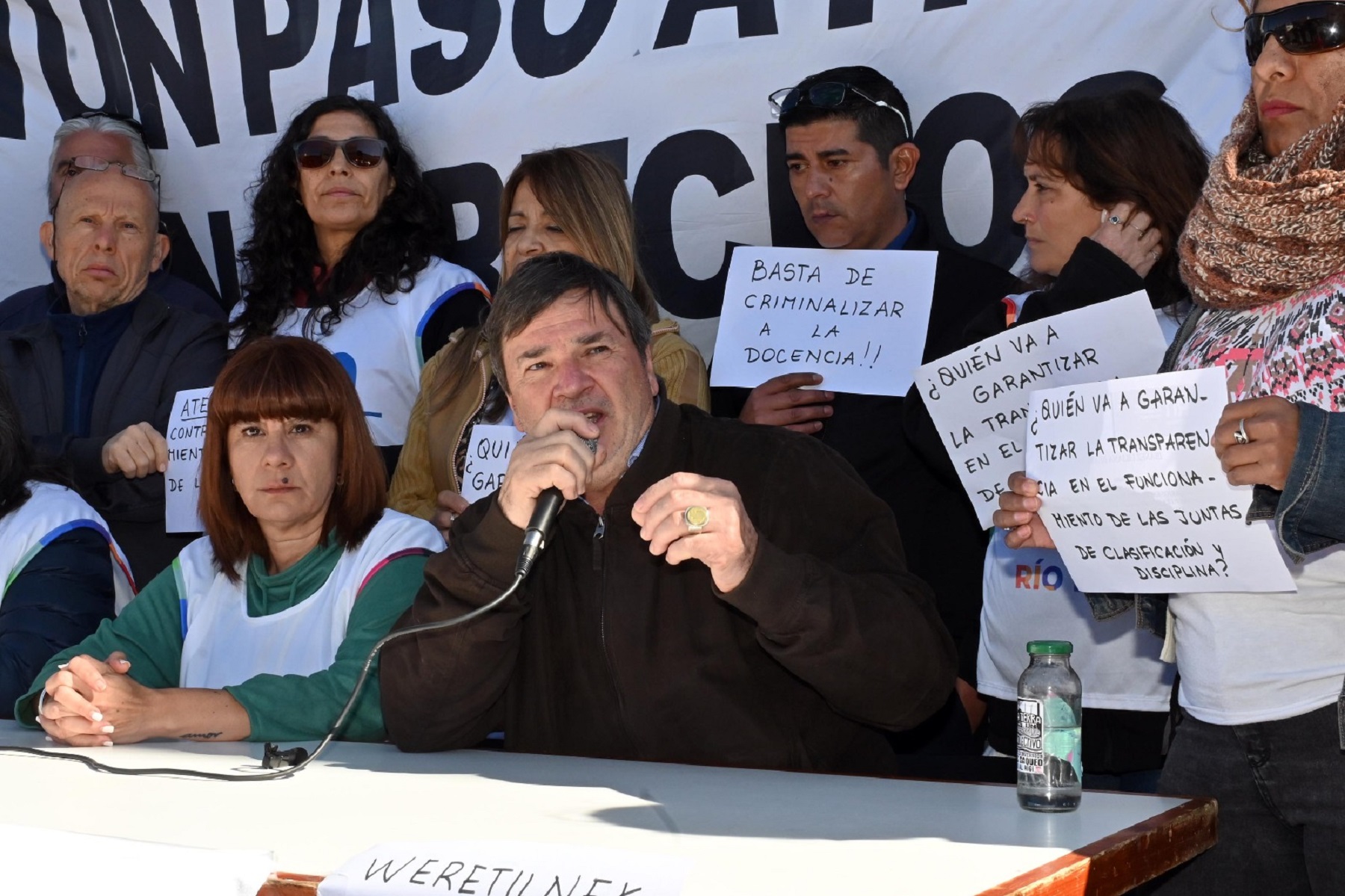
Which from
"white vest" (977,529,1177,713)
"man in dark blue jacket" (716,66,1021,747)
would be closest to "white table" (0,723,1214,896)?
"white vest" (977,529,1177,713)

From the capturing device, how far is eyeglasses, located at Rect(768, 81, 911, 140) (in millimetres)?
4027

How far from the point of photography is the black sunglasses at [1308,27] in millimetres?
2266

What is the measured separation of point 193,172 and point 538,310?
314cm

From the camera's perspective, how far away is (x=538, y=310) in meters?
2.88

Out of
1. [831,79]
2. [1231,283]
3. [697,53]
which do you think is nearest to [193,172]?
[697,53]

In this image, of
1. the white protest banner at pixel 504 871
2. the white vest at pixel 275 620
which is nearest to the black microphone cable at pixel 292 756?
the white vest at pixel 275 620

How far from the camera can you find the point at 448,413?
13.3 feet

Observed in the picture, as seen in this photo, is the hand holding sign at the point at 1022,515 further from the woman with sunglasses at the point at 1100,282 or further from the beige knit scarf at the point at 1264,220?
the woman with sunglasses at the point at 1100,282

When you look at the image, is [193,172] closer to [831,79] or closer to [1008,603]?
[831,79]

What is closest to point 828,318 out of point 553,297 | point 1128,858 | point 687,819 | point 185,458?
point 553,297

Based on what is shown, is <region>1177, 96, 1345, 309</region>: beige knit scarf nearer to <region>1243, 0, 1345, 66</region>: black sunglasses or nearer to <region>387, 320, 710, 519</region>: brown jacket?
<region>1243, 0, 1345, 66</region>: black sunglasses

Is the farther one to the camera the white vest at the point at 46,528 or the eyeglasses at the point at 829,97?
the eyeglasses at the point at 829,97

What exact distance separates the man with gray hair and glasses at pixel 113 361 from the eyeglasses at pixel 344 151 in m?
0.59

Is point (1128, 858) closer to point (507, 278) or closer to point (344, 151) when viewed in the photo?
point (507, 278)
